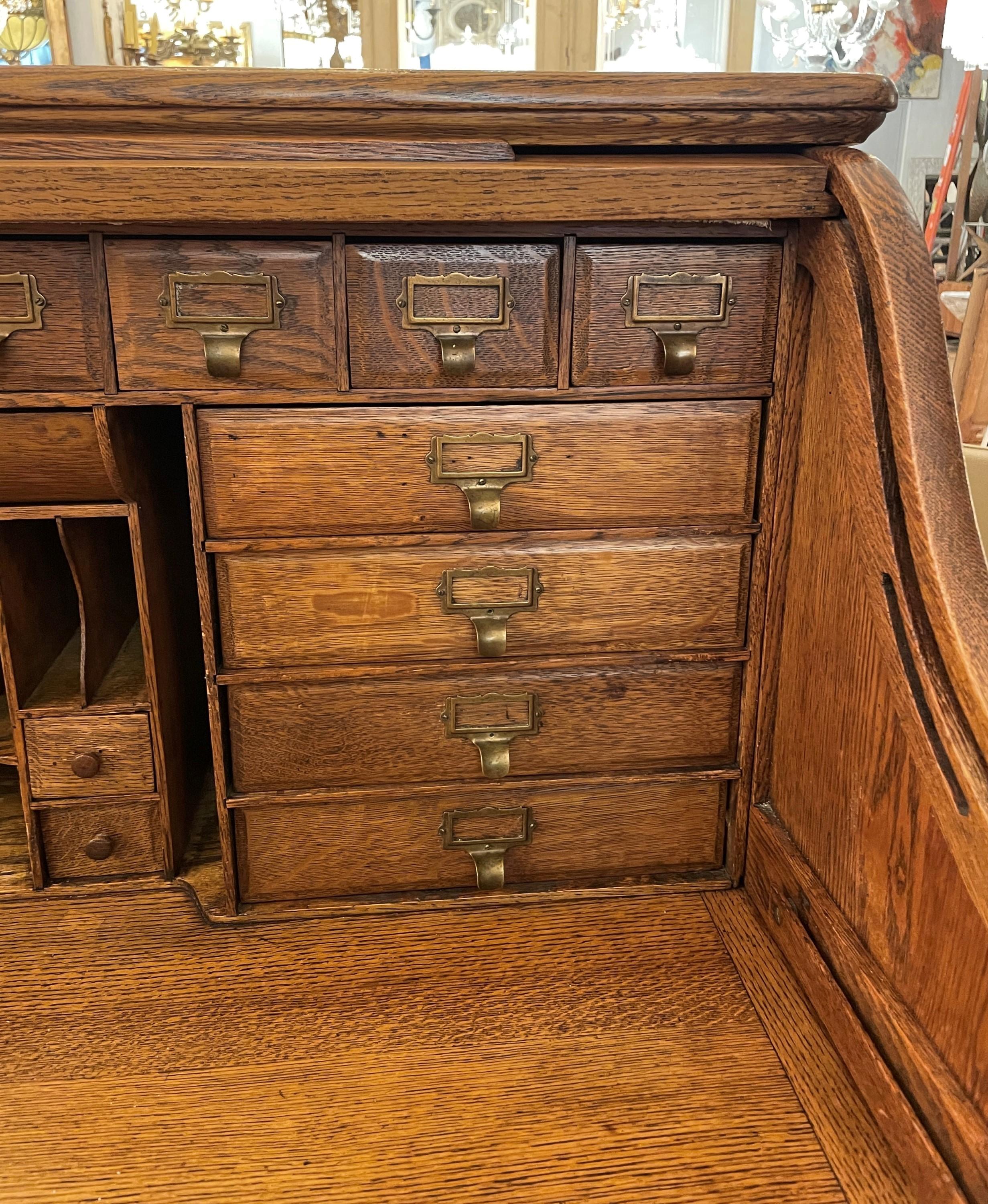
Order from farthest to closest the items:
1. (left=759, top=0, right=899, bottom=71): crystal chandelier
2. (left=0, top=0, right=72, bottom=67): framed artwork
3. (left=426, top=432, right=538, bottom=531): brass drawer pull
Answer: (left=759, top=0, right=899, bottom=71): crystal chandelier → (left=0, top=0, right=72, bottom=67): framed artwork → (left=426, top=432, right=538, bottom=531): brass drawer pull

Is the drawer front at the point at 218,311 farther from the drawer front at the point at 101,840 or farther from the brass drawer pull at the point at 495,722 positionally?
the drawer front at the point at 101,840

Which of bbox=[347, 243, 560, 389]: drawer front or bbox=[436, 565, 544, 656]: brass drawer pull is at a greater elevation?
bbox=[347, 243, 560, 389]: drawer front

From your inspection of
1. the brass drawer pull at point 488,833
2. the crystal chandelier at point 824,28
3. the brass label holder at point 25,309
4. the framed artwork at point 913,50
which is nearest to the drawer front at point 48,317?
the brass label holder at point 25,309

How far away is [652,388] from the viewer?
128cm

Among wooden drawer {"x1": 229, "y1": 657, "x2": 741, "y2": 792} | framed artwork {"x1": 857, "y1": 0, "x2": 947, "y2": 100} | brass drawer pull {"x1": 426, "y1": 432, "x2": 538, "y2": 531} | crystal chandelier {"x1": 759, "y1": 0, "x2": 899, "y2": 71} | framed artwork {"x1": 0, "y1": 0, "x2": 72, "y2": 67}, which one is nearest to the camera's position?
brass drawer pull {"x1": 426, "y1": 432, "x2": 538, "y2": 531}

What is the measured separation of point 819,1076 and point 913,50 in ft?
16.8

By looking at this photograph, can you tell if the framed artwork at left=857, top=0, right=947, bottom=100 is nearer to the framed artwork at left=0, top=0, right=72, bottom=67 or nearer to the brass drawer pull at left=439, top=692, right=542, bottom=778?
the framed artwork at left=0, top=0, right=72, bottom=67

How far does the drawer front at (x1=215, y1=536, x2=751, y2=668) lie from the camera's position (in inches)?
51.5

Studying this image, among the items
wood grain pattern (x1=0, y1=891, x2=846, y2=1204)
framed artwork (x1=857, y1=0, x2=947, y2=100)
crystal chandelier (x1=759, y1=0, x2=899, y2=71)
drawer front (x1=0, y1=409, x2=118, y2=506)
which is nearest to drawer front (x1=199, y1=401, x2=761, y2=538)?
drawer front (x1=0, y1=409, x2=118, y2=506)

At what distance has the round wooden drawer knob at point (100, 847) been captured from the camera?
4.79ft

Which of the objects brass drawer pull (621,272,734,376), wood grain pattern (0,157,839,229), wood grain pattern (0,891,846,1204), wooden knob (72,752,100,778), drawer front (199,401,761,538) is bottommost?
wood grain pattern (0,891,846,1204)

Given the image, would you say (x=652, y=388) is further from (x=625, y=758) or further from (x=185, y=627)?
(x=185, y=627)

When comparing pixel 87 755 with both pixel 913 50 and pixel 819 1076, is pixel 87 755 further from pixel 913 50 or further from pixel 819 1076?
pixel 913 50

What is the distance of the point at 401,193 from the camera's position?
3.67ft
